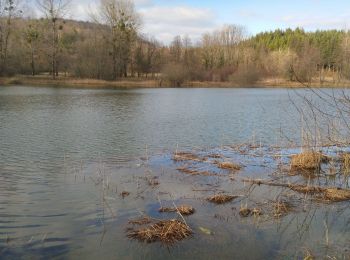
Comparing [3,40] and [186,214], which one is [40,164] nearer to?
[186,214]

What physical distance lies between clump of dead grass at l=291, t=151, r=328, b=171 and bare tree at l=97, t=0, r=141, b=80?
50.9 metres

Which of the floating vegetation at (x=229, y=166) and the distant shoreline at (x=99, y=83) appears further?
the distant shoreline at (x=99, y=83)

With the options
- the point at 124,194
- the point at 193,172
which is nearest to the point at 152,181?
the point at 124,194

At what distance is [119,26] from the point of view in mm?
60094

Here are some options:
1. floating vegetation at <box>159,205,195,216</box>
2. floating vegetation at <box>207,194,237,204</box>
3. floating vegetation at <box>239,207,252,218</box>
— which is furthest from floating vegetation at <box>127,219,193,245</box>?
floating vegetation at <box>207,194,237,204</box>

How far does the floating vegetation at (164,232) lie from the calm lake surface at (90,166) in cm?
19

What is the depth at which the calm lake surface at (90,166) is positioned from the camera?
19.3 feet

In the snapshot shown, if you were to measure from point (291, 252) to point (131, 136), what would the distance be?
1094 cm

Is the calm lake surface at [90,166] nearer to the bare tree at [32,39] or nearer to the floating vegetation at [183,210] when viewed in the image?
the floating vegetation at [183,210]

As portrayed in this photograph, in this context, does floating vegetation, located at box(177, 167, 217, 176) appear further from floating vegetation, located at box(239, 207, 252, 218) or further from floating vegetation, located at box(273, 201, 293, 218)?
floating vegetation, located at box(239, 207, 252, 218)

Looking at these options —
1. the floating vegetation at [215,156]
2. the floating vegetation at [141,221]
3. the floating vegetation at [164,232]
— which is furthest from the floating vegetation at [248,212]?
the floating vegetation at [215,156]

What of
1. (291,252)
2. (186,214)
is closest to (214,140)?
(186,214)

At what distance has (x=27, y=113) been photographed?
2277 cm

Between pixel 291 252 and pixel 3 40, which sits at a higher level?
pixel 3 40
